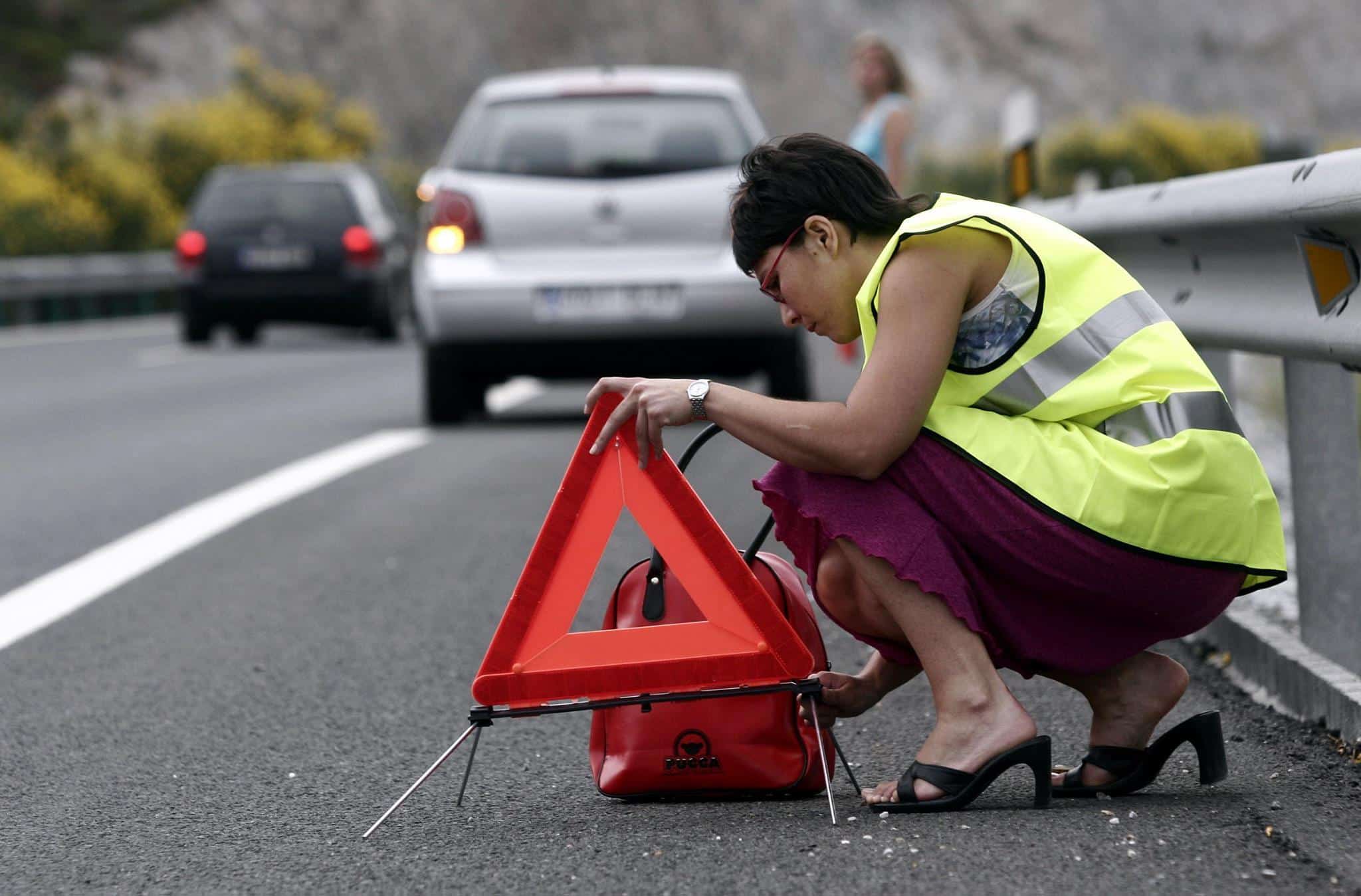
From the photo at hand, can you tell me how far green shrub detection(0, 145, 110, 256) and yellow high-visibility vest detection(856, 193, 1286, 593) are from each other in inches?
1101

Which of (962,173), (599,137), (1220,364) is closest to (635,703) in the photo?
(1220,364)

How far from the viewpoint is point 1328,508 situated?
13.9 feet

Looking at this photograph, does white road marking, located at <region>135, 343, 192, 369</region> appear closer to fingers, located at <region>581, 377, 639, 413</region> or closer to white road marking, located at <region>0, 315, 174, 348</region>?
white road marking, located at <region>0, 315, 174, 348</region>

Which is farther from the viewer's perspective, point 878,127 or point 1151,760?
point 878,127

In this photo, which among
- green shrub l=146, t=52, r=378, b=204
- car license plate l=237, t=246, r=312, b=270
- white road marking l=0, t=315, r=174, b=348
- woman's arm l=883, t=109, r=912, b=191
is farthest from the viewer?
green shrub l=146, t=52, r=378, b=204

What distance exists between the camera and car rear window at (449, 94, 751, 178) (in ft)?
33.8

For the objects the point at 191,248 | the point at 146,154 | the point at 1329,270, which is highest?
the point at 1329,270

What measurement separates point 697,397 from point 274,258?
17841 millimetres

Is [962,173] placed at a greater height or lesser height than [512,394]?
lesser

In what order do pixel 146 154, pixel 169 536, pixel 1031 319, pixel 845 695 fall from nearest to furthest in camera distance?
pixel 1031 319
pixel 845 695
pixel 169 536
pixel 146 154

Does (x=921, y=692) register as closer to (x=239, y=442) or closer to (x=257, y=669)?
(x=257, y=669)

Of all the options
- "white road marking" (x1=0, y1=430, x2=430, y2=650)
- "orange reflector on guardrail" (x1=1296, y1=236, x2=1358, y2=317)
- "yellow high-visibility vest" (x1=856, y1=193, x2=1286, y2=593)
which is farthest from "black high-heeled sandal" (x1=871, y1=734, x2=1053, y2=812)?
"white road marking" (x1=0, y1=430, x2=430, y2=650)

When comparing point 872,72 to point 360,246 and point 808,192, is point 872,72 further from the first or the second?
point 360,246

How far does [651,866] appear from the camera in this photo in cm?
317
